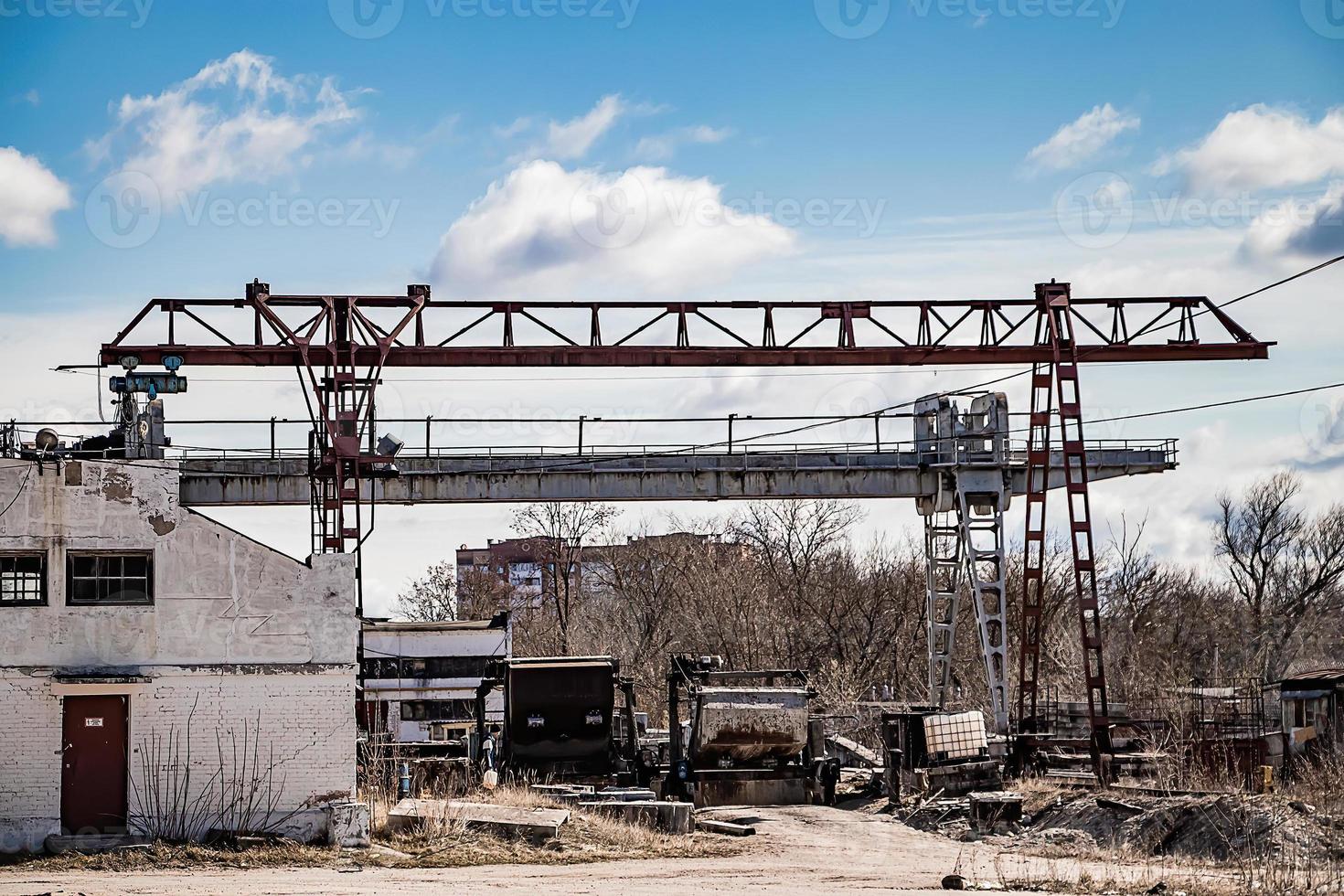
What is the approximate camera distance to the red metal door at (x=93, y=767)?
21.4 m

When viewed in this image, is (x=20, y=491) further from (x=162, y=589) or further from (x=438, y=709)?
(x=438, y=709)

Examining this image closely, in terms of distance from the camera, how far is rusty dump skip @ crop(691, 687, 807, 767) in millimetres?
29188

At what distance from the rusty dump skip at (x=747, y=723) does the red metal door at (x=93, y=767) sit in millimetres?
11432

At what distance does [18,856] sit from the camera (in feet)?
68.4

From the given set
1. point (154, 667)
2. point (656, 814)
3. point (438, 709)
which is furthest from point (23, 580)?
point (438, 709)

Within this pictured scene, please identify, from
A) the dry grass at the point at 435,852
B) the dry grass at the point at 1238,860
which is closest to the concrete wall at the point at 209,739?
the dry grass at the point at 435,852

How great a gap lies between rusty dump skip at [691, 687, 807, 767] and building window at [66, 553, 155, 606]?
11.4 metres

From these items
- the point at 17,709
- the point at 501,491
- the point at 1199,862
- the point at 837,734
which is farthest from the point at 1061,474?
the point at 17,709

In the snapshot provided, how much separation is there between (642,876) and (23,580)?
1013cm

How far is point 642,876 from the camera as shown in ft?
64.5

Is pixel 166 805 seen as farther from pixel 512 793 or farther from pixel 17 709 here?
pixel 512 793

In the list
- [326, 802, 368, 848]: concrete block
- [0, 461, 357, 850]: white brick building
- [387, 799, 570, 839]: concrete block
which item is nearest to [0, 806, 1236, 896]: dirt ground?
[326, 802, 368, 848]: concrete block

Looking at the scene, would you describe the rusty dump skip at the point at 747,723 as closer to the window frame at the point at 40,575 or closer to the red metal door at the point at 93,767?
the red metal door at the point at 93,767

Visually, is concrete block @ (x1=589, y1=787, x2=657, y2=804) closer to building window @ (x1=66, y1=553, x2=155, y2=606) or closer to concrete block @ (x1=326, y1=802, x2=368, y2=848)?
concrete block @ (x1=326, y1=802, x2=368, y2=848)
